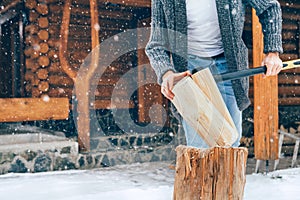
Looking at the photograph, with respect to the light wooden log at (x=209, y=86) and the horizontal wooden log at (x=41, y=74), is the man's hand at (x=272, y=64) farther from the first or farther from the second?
the horizontal wooden log at (x=41, y=74)

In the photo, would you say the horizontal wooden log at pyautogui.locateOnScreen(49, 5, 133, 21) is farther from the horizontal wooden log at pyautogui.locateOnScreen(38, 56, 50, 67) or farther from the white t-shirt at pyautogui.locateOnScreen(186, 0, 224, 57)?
the white t-shirt at pyautogui.locateOnScreen(186, 0, 224, 57)

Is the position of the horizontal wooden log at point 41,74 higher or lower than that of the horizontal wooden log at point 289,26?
lower

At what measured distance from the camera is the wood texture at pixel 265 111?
6.41 meters

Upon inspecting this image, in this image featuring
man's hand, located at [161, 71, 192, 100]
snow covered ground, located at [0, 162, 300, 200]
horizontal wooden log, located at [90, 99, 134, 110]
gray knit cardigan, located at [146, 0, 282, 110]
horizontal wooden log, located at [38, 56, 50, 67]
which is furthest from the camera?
horizontal wooden log, located at [90, 99, 134, 110]

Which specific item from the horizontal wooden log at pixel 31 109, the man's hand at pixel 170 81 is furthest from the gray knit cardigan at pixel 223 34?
the horizontal wooden log at pixel 31 109

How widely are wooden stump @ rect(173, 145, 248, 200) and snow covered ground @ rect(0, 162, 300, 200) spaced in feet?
8.90

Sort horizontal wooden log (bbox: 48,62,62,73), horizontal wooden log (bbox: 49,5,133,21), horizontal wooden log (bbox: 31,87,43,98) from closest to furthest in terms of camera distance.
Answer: horizontal wooden log (bbox: 31,87,43,98) < horizontal wooden log (bbox: 48,62,62,73) < horizontal wooden log (bbox: 49,5,133,21)

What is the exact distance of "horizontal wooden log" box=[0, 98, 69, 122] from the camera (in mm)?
6840

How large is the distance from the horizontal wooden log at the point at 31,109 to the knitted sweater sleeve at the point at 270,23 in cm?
496

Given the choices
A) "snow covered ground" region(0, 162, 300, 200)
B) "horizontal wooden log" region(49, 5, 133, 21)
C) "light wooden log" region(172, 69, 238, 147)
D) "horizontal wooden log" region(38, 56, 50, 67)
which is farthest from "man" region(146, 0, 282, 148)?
"horizontal wooden log" region(49, 5, 133, 21)

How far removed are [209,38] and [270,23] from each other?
0.34m

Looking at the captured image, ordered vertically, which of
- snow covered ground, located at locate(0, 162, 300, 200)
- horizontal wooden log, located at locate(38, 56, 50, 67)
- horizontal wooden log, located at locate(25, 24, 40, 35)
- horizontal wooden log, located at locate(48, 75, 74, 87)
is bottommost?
snow covered ground, located at locate(0, 162, 300, 200)

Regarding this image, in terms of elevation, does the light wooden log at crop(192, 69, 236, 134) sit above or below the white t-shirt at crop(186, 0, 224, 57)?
below

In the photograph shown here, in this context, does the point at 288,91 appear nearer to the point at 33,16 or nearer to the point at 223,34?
the point at 33,16
